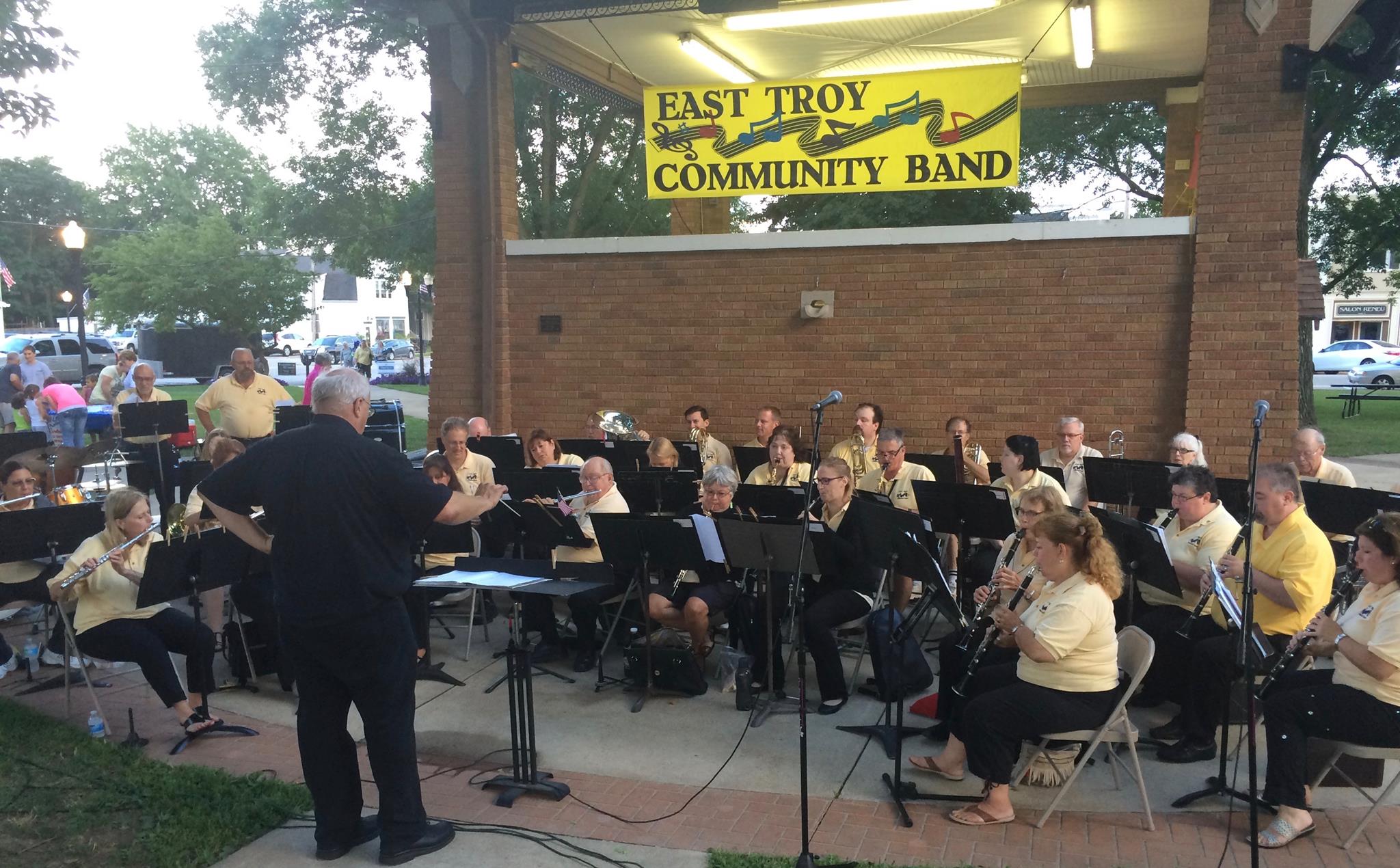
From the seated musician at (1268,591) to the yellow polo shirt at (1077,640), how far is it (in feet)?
3.51

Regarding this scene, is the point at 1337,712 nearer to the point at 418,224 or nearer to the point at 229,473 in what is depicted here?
the point at 229,473

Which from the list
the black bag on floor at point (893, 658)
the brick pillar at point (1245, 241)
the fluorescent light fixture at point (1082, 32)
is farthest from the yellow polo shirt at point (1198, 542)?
the fluorescent light fixture at point (1082, 32)

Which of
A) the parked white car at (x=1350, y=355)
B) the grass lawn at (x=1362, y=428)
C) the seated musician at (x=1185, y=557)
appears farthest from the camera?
the parked white car at (x=1350, y=355)

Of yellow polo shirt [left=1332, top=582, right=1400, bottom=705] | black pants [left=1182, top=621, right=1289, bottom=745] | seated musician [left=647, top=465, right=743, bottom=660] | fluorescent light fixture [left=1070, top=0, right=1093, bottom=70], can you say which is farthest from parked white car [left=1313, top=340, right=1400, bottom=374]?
yellow polo shirt [left=1332, top=582, right=1400, bottom=705]

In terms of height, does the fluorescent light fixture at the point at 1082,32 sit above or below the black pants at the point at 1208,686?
above

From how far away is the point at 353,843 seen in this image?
480 centimetres

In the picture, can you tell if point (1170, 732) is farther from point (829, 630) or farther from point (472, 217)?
point (472, 217)

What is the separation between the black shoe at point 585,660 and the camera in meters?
7.55

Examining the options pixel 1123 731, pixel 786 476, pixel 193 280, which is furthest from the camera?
pixel 193 280

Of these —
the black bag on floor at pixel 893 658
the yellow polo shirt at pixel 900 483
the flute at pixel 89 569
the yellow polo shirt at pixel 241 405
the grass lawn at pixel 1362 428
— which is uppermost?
the yellow polo shirt at pixel 241 405

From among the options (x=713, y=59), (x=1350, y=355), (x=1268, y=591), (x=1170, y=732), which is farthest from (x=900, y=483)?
(x=1350, y=355)

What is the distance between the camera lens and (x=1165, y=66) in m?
12.9

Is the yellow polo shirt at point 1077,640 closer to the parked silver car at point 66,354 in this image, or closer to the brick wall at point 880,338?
the brick wall at point 880,338

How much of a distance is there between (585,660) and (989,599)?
3.38 m
